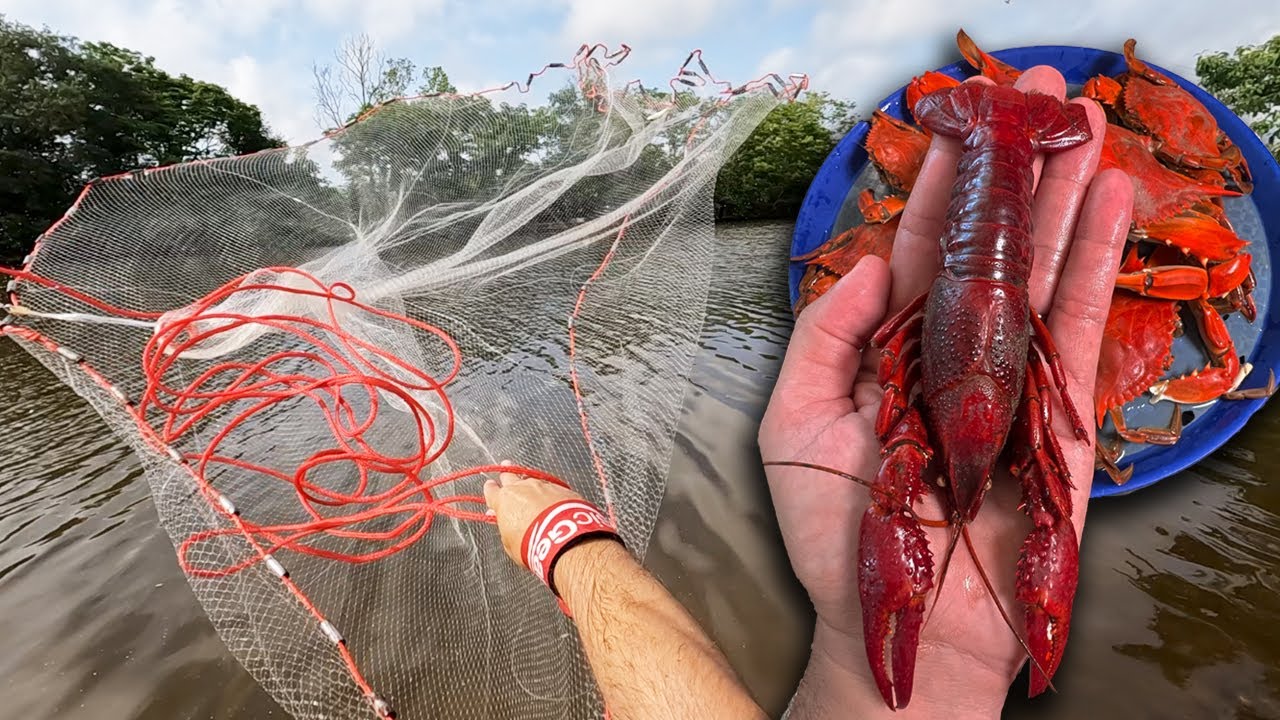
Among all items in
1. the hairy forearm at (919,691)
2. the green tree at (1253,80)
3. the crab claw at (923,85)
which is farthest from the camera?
the green tree at (1253,80)

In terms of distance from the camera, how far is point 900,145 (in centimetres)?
188

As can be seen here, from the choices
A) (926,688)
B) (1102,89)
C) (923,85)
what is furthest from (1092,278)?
(926,688)

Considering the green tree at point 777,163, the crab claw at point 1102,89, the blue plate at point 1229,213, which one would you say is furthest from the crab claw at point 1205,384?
the green tree at point 777,163

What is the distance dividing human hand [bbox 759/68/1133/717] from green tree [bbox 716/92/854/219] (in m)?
4.47

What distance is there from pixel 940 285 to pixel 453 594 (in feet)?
6.28

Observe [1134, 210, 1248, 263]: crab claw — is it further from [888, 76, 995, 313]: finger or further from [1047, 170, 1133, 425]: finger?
[888, 76, 995, 313]: finger

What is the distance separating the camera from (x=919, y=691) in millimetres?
1166

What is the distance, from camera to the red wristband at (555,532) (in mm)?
1349

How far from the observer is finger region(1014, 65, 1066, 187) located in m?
1.70

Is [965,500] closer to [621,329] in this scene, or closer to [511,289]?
[621,329]

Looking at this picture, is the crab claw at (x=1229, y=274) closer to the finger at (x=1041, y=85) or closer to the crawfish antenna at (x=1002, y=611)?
the finger at (x=1041, y=85)

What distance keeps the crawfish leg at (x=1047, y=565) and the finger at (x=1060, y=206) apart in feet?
2.09

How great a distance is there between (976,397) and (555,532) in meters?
1.09

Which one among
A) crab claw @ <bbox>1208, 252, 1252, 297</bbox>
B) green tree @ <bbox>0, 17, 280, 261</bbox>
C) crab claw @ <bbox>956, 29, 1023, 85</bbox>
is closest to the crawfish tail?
crab claw @ <bbox>956, 29, 1023, 85</bbox>
